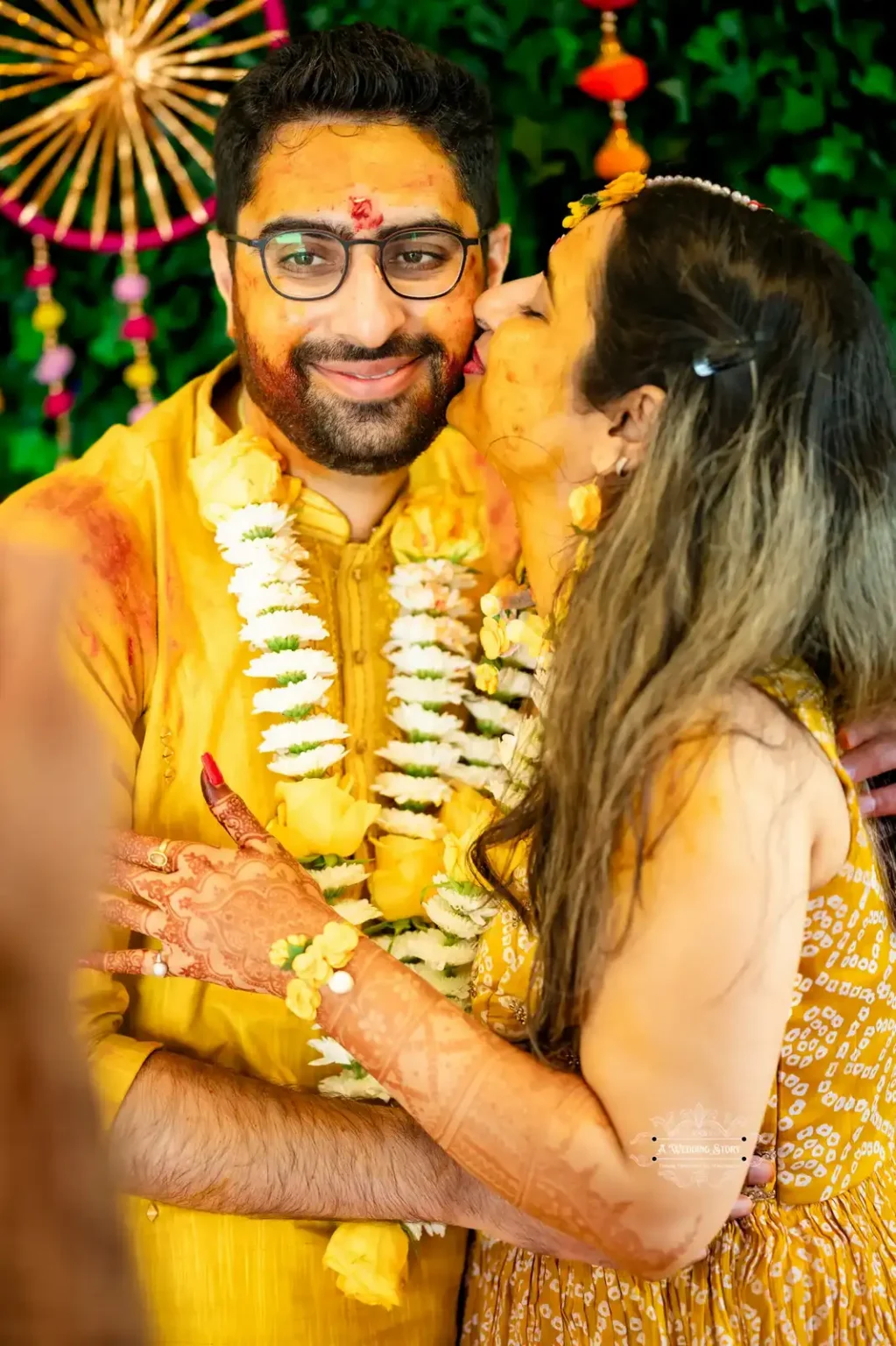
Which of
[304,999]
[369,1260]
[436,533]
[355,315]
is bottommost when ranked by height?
[369,1260]

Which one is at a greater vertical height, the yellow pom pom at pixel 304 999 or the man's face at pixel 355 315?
the man's face at pixel 355 315

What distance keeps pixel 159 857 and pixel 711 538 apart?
74 centimetres

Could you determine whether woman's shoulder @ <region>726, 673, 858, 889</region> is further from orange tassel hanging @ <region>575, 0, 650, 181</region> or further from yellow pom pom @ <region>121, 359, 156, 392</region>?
yellow pom pom @ <region>121, 359, 156, 392</region>

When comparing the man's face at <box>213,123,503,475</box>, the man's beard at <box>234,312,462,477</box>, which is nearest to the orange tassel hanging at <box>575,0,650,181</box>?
the man's face at <box>213,123,503,475</box>

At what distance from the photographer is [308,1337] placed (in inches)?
73.1

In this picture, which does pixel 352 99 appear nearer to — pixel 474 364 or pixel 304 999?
pixel 474 364

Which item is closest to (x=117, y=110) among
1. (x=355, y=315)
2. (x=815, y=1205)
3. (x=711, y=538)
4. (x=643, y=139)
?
(x=355, y=315)

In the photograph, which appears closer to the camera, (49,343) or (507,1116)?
(507,1116)

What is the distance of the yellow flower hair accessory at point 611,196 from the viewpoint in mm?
1659

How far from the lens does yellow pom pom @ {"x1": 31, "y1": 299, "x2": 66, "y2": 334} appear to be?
8.13ft

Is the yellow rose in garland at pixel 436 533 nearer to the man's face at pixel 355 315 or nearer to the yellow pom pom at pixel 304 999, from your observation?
the man's face at pixel 355 315

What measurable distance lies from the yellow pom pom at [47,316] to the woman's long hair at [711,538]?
129cm

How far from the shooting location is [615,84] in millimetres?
2422

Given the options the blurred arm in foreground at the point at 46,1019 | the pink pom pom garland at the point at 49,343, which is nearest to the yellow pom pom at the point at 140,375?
the pink pom pom garland at the point at 49,343
